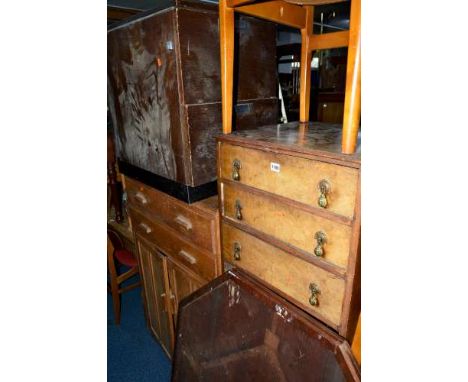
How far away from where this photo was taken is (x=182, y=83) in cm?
134

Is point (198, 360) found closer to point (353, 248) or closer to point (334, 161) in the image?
point (353, 248)

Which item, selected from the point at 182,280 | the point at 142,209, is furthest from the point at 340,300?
the point at 142,209

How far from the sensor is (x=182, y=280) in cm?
185

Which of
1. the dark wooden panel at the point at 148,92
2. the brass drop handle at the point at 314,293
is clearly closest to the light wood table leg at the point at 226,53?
the dark wooden panel at the point at 148,92

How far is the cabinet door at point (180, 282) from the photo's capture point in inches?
68.2

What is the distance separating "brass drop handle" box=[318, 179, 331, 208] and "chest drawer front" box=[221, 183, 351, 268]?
0.19ft

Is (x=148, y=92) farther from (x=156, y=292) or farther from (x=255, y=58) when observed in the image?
(x=156, y=292)

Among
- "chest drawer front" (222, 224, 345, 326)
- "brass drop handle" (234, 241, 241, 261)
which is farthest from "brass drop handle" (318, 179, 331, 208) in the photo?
"brass drop handle" (234, 241, 241, 261)

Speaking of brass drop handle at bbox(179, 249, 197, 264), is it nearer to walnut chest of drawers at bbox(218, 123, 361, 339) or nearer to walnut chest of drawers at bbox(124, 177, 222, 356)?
walnut chest of drawers at bbox(124, 177, 222, 356)

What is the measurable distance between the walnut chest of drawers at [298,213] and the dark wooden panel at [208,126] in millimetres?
253

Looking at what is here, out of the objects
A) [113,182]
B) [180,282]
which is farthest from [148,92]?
[113,182]

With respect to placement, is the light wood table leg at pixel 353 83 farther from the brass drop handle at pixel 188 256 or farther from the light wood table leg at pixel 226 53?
the brass drop handle at pixel 188 256

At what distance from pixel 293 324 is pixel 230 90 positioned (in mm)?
938
